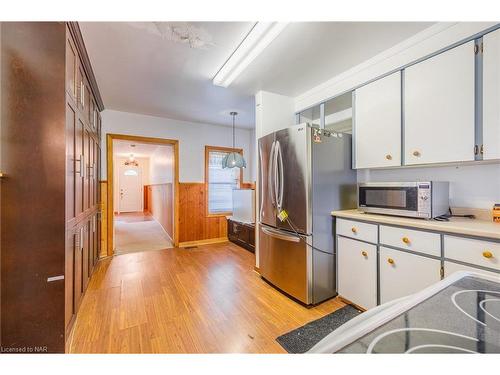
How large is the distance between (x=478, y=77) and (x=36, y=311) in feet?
10.6

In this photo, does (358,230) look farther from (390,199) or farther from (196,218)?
(196,218)

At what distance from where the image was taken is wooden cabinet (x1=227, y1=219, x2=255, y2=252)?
3.80 metres

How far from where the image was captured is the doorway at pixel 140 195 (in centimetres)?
373

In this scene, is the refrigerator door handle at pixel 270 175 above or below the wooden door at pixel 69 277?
above

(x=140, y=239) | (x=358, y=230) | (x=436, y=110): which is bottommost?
(x=140, y=239)

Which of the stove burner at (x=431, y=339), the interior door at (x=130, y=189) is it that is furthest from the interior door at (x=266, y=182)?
the interior door at (x=130, y=189)

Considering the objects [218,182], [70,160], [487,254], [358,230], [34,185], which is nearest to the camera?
[487,254]

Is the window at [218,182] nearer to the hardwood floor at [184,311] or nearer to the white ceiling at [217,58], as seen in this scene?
the white ceiling at [217,58]

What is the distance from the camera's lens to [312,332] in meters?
1.71

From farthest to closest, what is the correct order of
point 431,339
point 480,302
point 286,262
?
point 286,262
point 480,302
point 431,339

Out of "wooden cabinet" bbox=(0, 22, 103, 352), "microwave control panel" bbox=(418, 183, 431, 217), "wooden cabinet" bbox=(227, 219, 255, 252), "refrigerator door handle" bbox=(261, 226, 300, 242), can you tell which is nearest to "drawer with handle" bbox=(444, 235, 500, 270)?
"microwave control panel" bbox=(418, 183, 431, 217)

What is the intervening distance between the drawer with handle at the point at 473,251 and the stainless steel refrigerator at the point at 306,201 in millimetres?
913

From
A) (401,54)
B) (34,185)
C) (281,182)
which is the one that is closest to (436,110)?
(401,54)

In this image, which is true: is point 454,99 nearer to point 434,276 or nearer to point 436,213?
point 436,213
